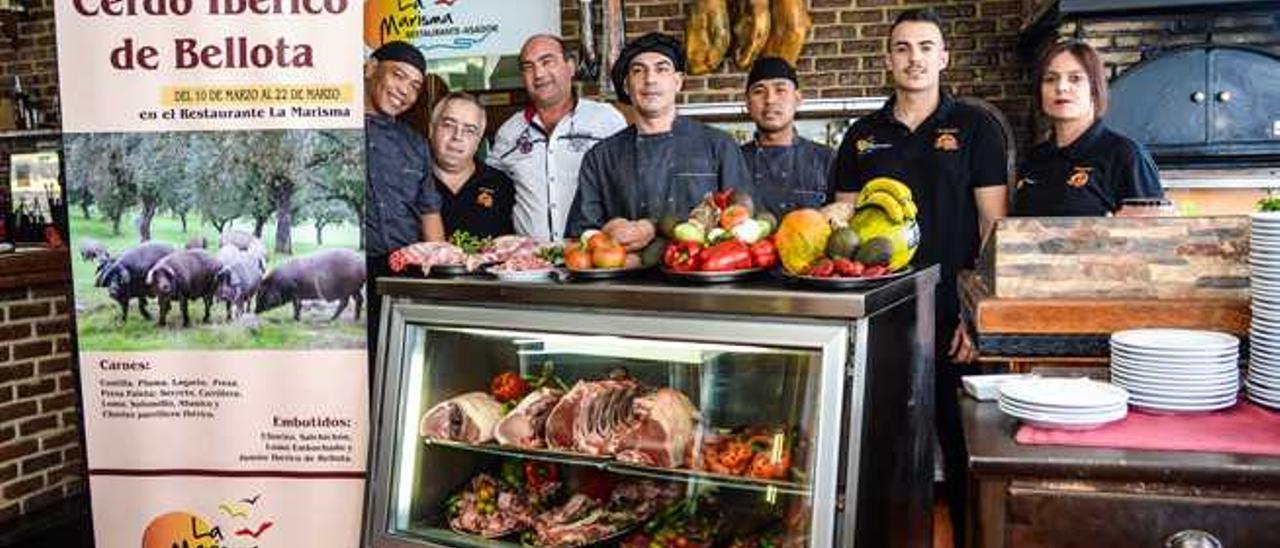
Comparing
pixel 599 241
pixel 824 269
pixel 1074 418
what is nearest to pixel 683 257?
pixel 599 241

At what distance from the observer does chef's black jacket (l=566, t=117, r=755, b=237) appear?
3283mm

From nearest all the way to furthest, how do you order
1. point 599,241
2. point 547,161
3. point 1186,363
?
point 1186,363, point 599,241, point 547,161

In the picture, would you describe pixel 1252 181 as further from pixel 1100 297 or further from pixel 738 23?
pixel 1100 297

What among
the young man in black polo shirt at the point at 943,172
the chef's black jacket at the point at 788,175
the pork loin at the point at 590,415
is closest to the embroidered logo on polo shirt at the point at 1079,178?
the young man in black polo shirt at the point at 943,172

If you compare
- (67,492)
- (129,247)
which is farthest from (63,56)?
(67,492)

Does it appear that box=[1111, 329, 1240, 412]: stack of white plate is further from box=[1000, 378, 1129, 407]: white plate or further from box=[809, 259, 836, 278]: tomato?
box=[809, 259, 836, 278]: tomato

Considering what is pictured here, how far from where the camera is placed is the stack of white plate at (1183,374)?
178 centimetres

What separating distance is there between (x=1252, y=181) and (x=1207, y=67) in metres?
0.55

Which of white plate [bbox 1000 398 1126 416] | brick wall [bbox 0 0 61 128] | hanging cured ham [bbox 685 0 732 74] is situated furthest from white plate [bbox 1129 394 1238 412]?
brick wall [bbox 0 0 61 128]

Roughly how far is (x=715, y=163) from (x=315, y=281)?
129 centimetres

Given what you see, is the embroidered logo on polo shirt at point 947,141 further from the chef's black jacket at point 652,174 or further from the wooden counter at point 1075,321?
the wooden counter at point 1075,321

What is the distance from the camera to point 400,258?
262 centimetres

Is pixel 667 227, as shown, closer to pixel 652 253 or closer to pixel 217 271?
pixel 652 253

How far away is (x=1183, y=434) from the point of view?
1672 mm
